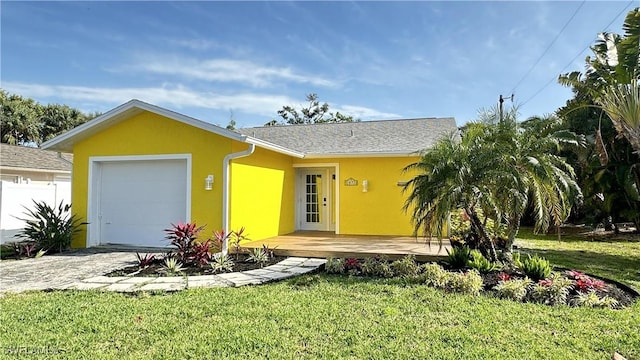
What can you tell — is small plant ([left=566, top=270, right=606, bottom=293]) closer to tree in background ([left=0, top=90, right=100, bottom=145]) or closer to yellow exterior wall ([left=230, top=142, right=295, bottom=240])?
yellow exterior wall ([left=230, top=142, right=295, bottom=240])

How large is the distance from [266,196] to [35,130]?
85.9 feet

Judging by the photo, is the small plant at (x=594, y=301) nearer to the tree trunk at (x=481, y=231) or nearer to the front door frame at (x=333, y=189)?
the tree trunk at (x=481, y=231)

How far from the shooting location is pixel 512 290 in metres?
5.70

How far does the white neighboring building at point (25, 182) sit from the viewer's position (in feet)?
37.6

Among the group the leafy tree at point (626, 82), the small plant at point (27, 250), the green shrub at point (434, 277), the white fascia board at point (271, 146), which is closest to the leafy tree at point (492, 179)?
the green shrub at point (434, 277)

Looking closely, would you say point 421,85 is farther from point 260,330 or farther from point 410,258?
point 260,330

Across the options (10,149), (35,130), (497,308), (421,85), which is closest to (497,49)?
(421,85)

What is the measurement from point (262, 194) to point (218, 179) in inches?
65.6

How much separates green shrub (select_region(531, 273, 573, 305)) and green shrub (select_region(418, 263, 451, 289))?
128 centimetres

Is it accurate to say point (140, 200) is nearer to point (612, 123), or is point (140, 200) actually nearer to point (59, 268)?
point (59, 268)

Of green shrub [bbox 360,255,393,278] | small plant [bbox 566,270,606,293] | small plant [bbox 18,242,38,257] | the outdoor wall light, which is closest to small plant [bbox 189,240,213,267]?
the outdoor wall light

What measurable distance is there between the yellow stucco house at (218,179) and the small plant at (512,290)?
220 inches

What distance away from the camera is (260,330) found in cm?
434

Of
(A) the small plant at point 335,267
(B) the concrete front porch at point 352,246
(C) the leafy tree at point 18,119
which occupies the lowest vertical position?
(A) the small plant at point 335,267
